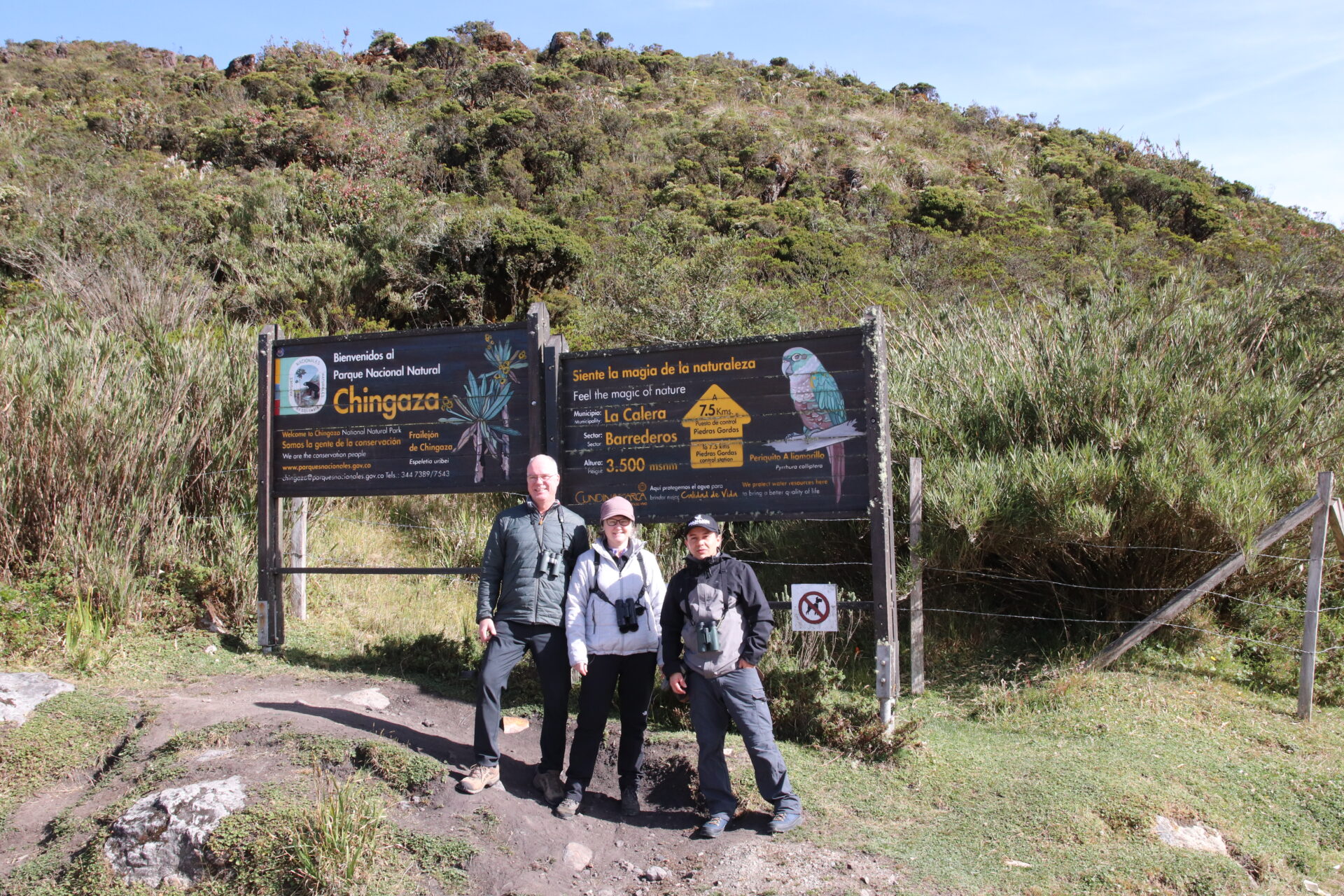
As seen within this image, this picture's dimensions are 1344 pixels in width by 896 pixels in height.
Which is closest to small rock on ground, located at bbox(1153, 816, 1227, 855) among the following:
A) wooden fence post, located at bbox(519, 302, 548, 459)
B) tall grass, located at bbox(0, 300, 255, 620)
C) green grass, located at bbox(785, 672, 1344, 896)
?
green grass, located at bbox(785, 672, 1344, 896)

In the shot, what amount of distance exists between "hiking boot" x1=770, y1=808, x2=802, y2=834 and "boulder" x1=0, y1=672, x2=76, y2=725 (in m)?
4.18

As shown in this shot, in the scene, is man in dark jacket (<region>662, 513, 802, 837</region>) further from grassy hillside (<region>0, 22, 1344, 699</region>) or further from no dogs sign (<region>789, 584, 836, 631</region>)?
grassy hillside (<region>0, 22, 1344, 699</region>)

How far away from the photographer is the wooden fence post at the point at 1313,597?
5.70 m

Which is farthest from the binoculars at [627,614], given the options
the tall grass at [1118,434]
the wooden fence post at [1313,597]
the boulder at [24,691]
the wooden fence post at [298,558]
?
the wooden fence post at [1313,597]

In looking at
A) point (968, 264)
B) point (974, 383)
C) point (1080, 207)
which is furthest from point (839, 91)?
point (974, 383)

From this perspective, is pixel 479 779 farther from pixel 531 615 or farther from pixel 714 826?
pixel 714 826

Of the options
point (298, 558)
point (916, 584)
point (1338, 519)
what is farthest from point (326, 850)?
point (1338, 519)

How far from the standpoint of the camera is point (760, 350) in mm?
5891

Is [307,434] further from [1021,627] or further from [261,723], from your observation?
[1021,627]

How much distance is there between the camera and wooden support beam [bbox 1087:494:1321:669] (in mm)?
5852

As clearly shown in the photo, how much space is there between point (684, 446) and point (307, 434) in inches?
116

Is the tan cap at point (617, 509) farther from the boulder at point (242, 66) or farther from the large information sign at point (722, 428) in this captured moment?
the boulder at point (242, 66)

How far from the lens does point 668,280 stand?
14836 mm

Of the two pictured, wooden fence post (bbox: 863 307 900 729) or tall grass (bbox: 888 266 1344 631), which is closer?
wooden fence post (bbox: 863 307 900 729)
